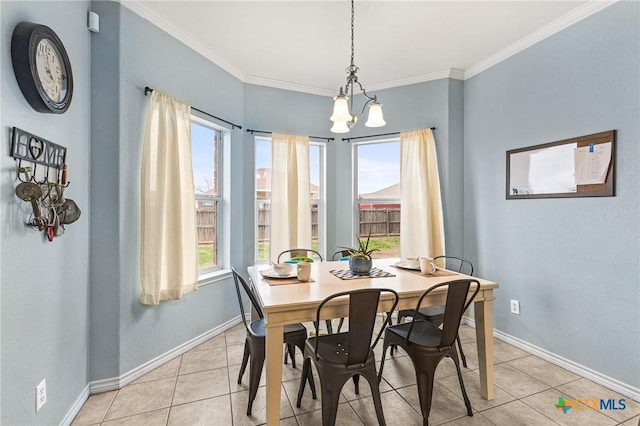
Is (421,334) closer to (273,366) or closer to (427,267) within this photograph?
(427,267)

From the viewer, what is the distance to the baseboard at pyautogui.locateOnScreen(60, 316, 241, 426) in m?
1.85

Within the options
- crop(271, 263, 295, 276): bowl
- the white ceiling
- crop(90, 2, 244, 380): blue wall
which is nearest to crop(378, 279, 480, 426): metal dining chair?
crop(271, 263, 295, 276): bowl

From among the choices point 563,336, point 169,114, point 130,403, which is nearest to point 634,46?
point 563,336

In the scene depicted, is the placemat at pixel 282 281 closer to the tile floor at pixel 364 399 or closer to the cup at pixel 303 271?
the cup at pixel 303 271

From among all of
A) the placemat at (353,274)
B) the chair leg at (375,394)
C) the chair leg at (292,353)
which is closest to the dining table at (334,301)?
the placemat at (353,274)

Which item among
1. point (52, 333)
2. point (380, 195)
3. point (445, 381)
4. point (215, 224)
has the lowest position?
point (445, 381)

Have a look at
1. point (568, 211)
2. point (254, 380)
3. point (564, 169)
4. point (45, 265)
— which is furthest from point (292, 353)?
point (564, 169)

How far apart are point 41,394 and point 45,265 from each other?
2.10 feet

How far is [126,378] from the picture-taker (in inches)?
85.2

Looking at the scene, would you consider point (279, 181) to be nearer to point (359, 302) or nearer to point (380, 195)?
point (380, 195)

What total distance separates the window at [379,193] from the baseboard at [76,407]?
9.81ft

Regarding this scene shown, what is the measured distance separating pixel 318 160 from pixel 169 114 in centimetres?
193

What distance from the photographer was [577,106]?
2.35m

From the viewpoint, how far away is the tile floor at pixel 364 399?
1817mm
